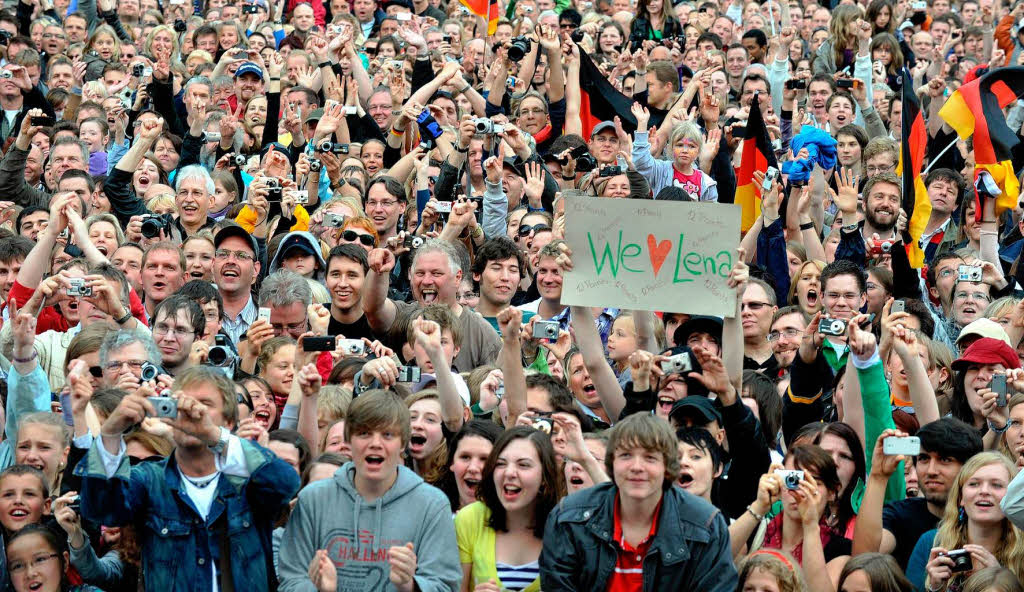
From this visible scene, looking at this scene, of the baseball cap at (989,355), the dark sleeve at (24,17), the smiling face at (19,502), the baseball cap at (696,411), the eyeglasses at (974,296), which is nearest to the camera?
the smiling face at (19,502)

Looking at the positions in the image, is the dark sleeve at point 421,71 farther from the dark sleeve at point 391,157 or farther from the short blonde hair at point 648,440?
the short blonde hair at point 648,440

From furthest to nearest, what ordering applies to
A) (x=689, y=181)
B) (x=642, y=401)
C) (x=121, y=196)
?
(x=689, y=181), (x=121, y=196), (x=642, y=401)

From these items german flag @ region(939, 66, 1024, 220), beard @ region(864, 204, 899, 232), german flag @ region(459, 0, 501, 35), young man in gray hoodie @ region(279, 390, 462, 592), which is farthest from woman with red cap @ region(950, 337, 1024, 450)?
german flag @ region(459, 0, 501, 35)

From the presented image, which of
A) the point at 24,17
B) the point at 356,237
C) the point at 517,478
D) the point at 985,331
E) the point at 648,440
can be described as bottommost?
the point at 517,478

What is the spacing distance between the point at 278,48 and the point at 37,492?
9.80 metres

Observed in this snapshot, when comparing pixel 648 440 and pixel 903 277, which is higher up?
pixel 903 277

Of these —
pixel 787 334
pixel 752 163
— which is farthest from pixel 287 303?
pixel 752 163

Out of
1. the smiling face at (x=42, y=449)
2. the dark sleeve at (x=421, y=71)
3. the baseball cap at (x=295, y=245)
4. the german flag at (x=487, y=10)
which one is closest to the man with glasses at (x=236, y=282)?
the baseball cap at (x=295, y=245)

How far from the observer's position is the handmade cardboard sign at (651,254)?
7449 millimetres

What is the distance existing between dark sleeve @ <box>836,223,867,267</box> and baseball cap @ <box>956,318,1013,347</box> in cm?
209

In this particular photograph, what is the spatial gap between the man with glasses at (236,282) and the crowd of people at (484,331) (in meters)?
0.02

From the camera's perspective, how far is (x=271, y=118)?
40.4ft

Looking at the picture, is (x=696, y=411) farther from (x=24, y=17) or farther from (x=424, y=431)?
(x=24, y=17)

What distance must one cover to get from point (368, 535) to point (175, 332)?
2490mm
